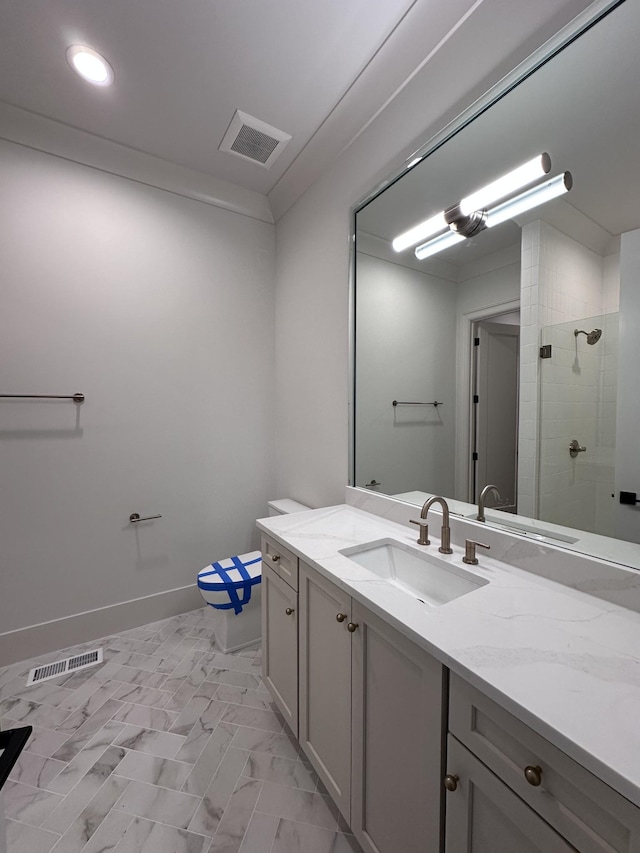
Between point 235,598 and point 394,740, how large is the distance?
1.20 meters

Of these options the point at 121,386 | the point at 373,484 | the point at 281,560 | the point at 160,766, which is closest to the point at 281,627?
the point at 281,560

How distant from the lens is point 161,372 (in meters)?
2.27

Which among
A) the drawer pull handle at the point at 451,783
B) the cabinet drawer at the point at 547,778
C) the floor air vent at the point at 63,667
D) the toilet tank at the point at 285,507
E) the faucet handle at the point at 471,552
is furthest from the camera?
the toilet tank at the point at 285,507

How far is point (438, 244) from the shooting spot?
5.24 feet

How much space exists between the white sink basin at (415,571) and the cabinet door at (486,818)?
0.47 meters

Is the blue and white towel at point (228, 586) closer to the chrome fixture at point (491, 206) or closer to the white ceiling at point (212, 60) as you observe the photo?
the chrome fixture at point (491, 206)

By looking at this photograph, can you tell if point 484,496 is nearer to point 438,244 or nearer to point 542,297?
point 542,297

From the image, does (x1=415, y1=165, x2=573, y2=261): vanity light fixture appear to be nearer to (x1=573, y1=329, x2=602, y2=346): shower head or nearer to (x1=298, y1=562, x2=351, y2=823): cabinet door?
(x1=573, y1=329, x2=602, y2=346): shower head

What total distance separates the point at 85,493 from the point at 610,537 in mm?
2429

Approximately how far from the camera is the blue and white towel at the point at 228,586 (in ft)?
6.19

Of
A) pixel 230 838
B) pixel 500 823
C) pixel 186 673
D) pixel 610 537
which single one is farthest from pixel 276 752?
pixel 610 537

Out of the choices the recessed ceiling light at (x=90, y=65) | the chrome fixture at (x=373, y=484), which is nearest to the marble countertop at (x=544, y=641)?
the chrome fixture at (x=373, y=484)

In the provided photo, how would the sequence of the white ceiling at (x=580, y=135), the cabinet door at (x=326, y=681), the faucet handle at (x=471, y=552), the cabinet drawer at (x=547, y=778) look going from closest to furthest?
1. the cabinet drawer at (x=547, y=778)
2. the white ceiling at (x=580, y=135)
3. the cabinet door at (x=326, y=681)
4. the faucet handle at (x=471, y=552)

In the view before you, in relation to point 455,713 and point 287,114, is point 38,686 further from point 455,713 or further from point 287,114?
point 287,114
